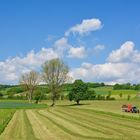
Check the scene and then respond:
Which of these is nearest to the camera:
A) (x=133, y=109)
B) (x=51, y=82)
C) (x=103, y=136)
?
(x=103, y=136)

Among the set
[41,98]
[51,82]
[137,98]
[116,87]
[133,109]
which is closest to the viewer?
[133,109]

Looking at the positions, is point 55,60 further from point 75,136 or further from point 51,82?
point 75,136

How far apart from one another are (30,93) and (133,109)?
3481 inches

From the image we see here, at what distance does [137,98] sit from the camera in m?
145

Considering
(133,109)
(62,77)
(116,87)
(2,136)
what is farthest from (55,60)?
(2,136)

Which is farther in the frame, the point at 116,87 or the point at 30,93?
the point at 116,87

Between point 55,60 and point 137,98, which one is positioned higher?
point 55,60

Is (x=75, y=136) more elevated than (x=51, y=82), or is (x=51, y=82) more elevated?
(x=51, y=82)

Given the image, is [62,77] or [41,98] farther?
[41,98]

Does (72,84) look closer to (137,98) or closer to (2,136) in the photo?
(137,98)

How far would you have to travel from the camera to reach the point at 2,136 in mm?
31672

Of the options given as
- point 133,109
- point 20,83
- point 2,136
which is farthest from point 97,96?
point 2,136

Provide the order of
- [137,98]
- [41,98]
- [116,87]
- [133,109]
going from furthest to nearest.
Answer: [116,87] < [41,98] < [137,98] < [133,109]

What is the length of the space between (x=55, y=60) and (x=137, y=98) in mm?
36648
